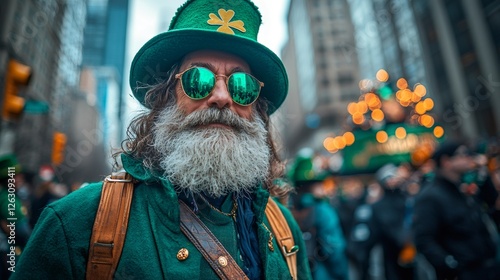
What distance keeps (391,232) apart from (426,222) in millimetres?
2311

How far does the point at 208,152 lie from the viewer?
5.36ft

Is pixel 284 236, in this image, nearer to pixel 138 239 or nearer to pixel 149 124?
pixel 138 239

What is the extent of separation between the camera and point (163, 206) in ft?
4.71

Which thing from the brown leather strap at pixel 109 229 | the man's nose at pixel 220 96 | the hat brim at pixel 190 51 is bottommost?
the brown leather strap at pixel 109 229

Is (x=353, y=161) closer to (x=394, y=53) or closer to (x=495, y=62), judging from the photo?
(x=495, y=62)

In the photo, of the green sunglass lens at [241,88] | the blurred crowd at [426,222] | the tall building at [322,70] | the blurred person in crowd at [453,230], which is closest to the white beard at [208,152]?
the green sunglass lens at [241,88]

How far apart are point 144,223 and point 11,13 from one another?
12.7 m

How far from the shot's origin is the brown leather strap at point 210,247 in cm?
137

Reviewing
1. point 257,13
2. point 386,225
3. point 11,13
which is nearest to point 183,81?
point 257,13

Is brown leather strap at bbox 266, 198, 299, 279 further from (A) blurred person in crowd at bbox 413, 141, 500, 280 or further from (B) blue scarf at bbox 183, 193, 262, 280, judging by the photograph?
(A) blurred person in crowd at bbox 413, 141, 500, 280

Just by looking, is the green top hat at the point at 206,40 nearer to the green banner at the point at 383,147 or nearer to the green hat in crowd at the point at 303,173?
the green hat in crowd at the point at 303,173

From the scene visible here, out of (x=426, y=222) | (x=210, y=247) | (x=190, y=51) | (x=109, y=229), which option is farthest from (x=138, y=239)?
(x=426, y=222)

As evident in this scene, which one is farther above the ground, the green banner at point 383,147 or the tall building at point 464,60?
the tall building at point 464,60

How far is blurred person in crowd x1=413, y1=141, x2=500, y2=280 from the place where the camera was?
3.30 m
